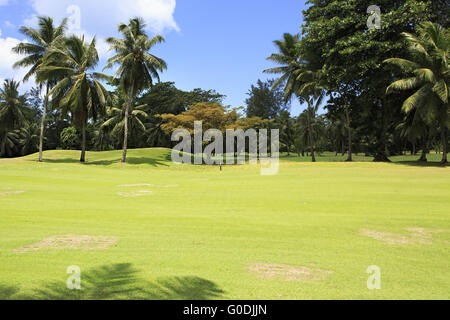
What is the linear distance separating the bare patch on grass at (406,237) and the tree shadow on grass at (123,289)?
543 centimetres

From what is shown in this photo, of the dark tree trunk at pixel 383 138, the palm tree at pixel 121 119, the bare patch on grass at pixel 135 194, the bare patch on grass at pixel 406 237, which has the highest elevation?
the palm tree at pixel 121 119

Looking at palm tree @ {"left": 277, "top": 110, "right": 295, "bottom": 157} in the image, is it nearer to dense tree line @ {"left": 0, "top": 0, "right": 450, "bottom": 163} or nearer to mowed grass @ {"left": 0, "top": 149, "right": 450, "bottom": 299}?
dense tree line @ {"left": 0, "top": 0, "right": 450, "bottom": 163}

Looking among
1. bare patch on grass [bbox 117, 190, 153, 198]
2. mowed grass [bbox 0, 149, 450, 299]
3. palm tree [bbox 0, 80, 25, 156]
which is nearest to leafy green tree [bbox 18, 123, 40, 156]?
palm tree [bbox 0, 80, 25, 156]

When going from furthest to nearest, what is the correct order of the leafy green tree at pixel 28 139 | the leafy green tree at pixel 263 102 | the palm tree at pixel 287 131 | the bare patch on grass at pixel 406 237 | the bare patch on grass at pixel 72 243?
the leafy green tree at pixel 263 102 < the palm tree at pixel 287 131 < the leafy green tree at pixel 28 139 < the bare patch on grass at pixel 406 237 < the bare patch on grass at pixel 72 243

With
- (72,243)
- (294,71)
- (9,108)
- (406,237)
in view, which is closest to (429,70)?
(294,71)

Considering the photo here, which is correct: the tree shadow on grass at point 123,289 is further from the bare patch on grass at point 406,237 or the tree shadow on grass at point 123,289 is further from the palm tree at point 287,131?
the palm tree at point 287,131

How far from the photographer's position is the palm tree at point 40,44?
33.9 metres

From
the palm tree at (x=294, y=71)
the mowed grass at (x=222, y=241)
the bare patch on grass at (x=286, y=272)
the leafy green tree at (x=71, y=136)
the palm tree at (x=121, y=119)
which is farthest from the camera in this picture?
the leafy green tree at (x=71, y=136)

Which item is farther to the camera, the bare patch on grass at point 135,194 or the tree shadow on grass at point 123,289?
the bare patch on grass at point 135,194

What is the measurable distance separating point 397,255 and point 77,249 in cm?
723

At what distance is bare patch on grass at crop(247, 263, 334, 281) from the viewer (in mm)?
5465

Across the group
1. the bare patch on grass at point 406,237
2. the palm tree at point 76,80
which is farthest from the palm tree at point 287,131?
the bare patch on grass at point 406,237

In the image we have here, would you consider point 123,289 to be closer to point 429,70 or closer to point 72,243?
point 72,243
